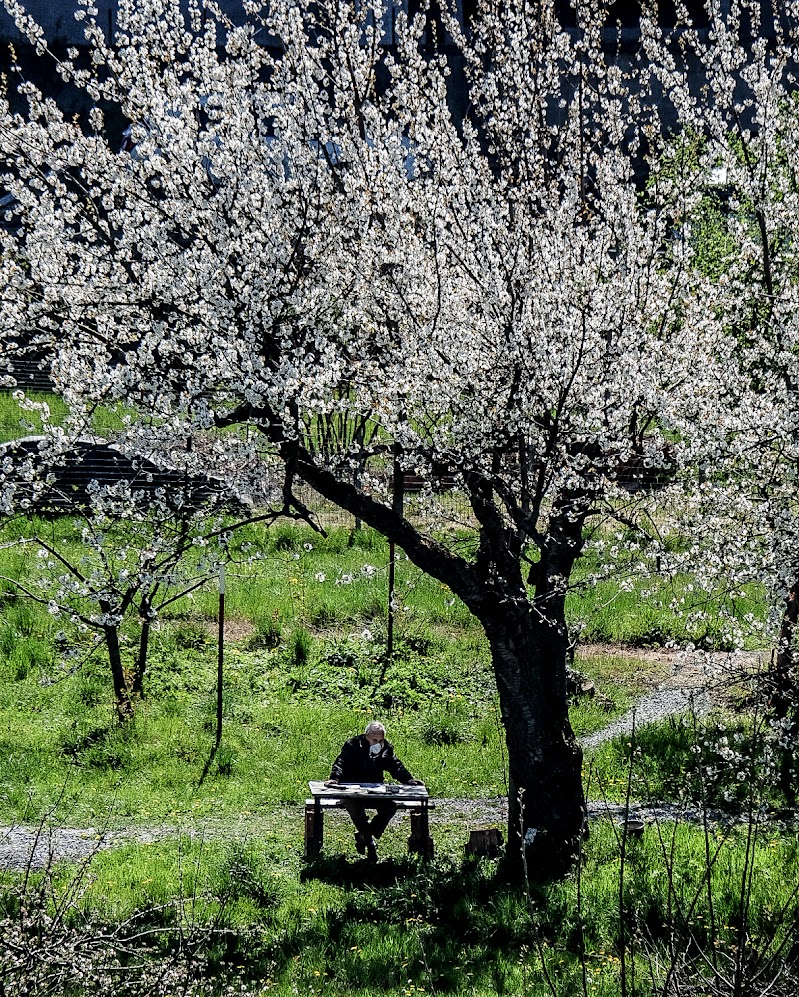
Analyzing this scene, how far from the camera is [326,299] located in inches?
339

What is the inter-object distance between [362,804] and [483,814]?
1630 mm

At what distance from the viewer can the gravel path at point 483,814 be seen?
877cm

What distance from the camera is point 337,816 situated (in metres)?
10.4

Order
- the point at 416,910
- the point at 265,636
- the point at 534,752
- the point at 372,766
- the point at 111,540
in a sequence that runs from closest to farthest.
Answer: the point at 416,910, the point at 534,752, the point at 372,766, the point at 265,636, the point at 111,540

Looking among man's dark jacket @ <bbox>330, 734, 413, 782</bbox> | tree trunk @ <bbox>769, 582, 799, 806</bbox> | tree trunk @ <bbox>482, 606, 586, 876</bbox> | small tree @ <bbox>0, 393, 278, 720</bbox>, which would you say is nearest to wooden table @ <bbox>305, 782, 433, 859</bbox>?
A: man's dark jacket @ <bbox>330, 734, 413, 782</bbox>

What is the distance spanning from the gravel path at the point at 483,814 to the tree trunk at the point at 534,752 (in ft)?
2.02

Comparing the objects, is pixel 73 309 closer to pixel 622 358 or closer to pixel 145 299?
pixel 145 299

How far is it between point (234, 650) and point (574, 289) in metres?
6.73

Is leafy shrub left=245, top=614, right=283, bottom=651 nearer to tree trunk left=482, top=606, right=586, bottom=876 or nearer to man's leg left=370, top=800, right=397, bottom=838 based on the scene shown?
man's leg left=370, top=800, right=397, bottom=838

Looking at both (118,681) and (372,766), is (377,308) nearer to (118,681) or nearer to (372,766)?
(372,766)

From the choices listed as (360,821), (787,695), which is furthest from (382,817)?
(787,695)

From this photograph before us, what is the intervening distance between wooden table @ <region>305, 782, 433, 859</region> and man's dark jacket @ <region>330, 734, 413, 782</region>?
0.32 m

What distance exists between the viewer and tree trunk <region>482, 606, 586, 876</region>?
857cm

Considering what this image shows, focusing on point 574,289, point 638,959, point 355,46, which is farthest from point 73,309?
point 638,959
